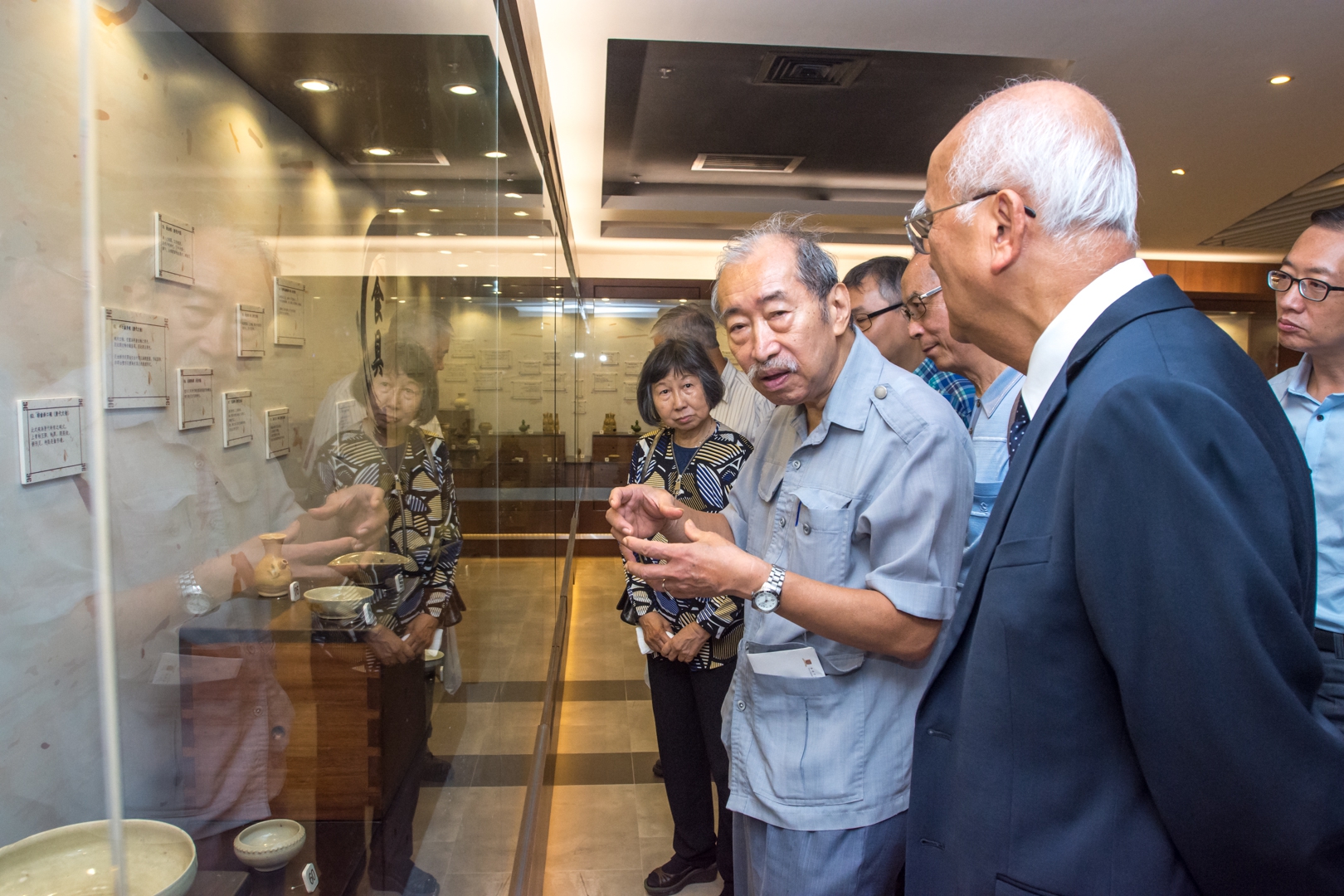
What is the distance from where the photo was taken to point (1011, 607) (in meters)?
0.83

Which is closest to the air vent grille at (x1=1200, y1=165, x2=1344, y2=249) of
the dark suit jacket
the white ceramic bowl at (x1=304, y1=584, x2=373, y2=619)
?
the dark suit jacket

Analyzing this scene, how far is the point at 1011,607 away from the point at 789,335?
0.79m

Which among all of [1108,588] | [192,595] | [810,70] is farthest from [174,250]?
[810,70]

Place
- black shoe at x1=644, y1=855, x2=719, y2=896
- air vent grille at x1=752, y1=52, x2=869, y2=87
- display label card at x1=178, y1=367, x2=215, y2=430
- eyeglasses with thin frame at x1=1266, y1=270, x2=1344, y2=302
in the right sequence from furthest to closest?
air vent grille at x1=752, y1=52, x2=869, y2=87, black shoe at x1=644, y1=855, x2=719, y2=896, eyeglasses with thin frame at x1=1266, y1=270, x2=1344, y2=302, display label card at x1=178, y1=367, x2=215, y2=430

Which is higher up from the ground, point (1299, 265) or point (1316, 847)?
point (1299, 265)

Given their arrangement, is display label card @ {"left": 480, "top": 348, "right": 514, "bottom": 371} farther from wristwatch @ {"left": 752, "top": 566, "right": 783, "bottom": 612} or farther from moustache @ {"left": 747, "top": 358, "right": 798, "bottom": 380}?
wristwatch @ {"left": 752, "top": 566, "right": 783, "bottom": 612}

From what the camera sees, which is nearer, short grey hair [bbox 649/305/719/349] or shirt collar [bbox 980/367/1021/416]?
shirt collar [bbox 980/367/1021/416]

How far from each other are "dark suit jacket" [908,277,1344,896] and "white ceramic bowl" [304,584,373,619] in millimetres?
656

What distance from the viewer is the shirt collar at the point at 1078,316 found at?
88 cm

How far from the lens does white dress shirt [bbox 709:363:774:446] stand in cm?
339

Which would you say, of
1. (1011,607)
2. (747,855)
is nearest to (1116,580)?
(1011,607)

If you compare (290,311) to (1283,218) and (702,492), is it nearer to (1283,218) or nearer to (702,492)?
(702,492)

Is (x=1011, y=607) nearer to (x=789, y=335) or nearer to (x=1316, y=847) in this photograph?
(x=1316, y=847)

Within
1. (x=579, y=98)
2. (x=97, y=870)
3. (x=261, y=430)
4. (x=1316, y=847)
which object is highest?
(x=579, y=98)
